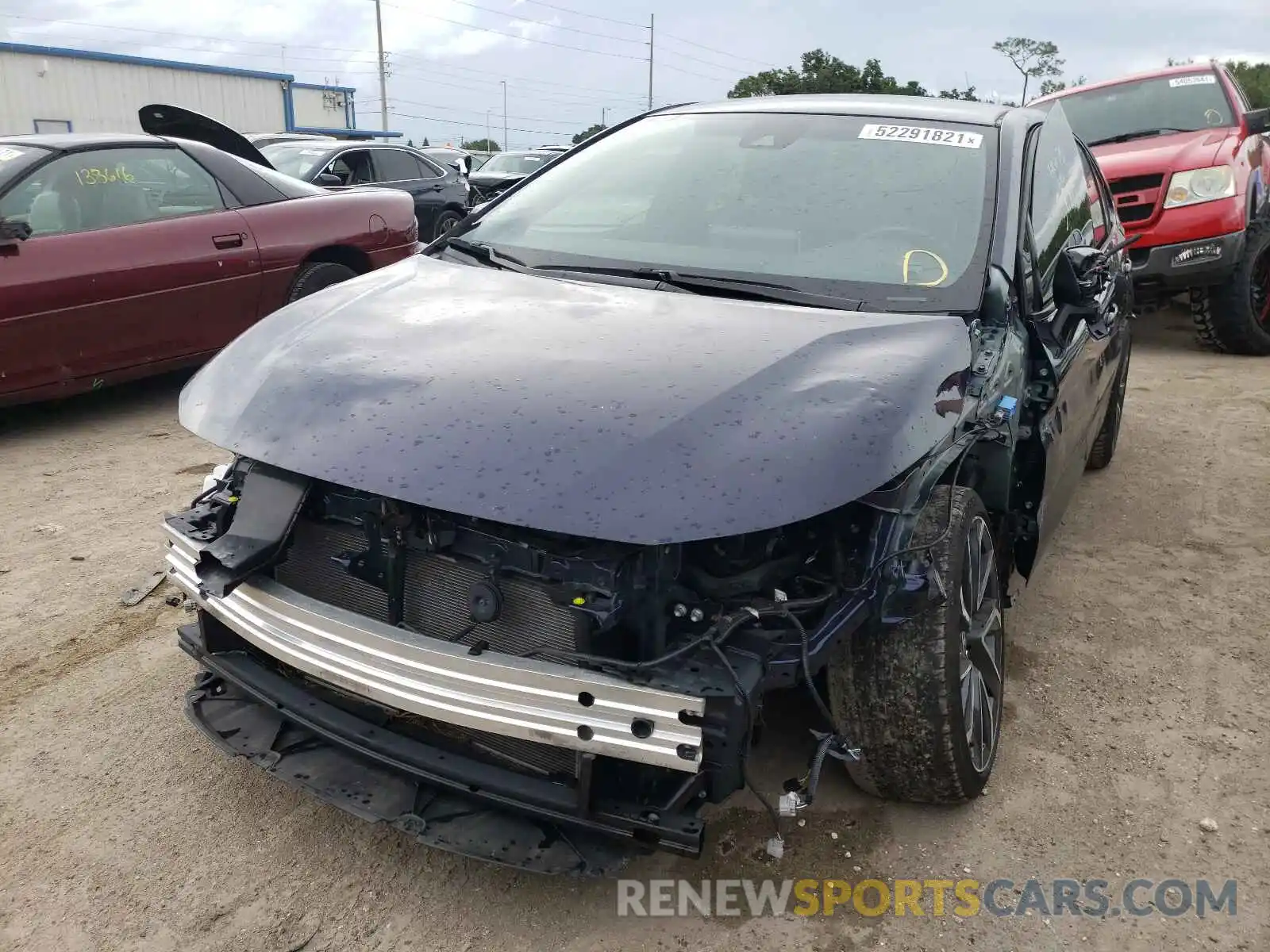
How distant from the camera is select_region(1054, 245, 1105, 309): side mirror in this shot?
2.85 m

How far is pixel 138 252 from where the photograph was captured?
5000 millimetres

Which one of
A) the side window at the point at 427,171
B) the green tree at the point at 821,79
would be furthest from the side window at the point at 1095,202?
the green tree at the point at 821,79

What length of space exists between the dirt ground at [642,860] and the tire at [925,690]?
0.51ft

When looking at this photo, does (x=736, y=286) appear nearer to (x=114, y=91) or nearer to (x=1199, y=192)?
(x=1199, y=192)

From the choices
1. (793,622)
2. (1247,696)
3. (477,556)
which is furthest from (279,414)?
(1247,696)

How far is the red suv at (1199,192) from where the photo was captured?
683cm

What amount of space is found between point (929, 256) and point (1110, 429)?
2664 millimetres

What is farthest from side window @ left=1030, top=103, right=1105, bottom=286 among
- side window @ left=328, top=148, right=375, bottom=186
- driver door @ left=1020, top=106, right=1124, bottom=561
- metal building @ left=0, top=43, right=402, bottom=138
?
metal building @ left=0, top=43, right=402, bottom=138

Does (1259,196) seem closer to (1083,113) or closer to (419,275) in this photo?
(1083,113)

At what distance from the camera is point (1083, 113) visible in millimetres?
7883

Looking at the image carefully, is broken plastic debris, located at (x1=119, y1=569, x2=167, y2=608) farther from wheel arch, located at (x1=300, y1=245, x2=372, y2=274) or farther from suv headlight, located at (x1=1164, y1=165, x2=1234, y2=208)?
suv headlight, located at (x1=1164, y1=165, x2=1234, y2=208)

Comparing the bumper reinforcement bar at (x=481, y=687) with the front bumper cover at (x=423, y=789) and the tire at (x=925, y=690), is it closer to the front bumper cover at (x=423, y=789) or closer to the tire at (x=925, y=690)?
the front bumper cover at (x=423, y=789)

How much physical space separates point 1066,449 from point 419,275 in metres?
2.10

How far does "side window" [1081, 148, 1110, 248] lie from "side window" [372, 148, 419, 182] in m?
8.38
